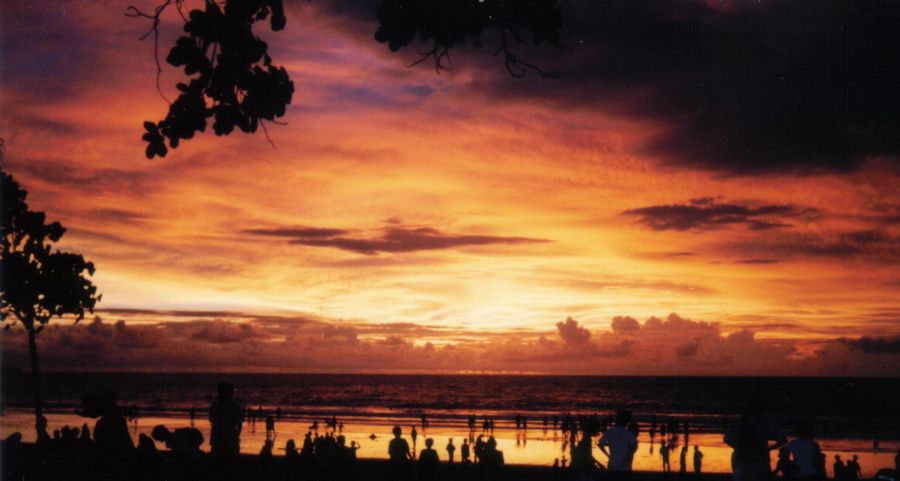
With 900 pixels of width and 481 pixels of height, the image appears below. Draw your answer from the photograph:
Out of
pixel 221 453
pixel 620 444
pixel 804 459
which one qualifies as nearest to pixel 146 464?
pixel 221 453

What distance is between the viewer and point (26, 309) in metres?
24.9

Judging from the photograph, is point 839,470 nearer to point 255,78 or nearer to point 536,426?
point 255,78

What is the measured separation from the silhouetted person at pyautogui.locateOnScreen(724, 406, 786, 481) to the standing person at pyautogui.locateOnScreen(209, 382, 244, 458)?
6.37 m

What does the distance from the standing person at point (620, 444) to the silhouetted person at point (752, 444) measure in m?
1.17

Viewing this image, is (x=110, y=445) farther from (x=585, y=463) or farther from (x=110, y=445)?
(x=585, y=463)

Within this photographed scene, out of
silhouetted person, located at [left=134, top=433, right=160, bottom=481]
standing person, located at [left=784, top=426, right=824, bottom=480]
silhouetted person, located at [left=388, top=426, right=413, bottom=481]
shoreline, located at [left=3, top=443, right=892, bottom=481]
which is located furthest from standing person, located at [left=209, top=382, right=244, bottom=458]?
standing person, located at [left=784, top=426, right=824, bottom=480]

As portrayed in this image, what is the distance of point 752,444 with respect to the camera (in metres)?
10.4

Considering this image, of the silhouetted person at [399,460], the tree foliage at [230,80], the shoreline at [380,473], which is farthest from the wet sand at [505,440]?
the tree foliage at [230,80]

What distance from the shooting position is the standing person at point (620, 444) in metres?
10.6

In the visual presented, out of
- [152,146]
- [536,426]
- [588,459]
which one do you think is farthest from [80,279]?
[536,426]

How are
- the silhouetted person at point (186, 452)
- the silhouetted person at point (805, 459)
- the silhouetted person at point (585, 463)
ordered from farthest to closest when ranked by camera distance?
the silhouetted person at point (805, 459)
the silhouetted person at point (585, 463)
the silhouetted person at point (186, 452)

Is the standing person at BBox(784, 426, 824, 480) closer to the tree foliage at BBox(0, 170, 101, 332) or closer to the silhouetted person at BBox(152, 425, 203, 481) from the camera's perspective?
the silhouetted person at BBox(152, 425, 203, 481)

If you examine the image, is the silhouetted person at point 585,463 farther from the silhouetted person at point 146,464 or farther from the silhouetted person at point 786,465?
the silhouetted person at point 146,464

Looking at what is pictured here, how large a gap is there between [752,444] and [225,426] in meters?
6.78
